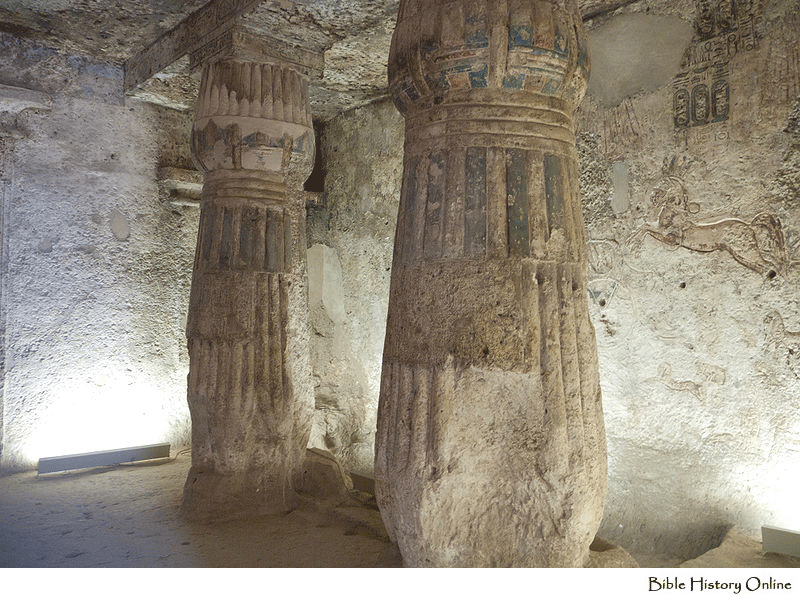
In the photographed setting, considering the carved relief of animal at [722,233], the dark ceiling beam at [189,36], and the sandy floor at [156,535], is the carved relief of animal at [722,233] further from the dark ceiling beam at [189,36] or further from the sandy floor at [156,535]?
the dark ceiling beam at [189,36]

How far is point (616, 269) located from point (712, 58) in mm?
1244

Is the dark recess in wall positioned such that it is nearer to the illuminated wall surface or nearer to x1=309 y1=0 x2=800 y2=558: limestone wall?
the illuminated wall surface

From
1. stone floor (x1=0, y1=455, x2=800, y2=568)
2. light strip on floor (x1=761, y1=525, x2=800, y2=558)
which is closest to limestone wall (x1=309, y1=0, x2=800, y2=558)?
light strip on floor (x1=761, y1=525, x2=800, y2=558)

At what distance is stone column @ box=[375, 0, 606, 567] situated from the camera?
191cm

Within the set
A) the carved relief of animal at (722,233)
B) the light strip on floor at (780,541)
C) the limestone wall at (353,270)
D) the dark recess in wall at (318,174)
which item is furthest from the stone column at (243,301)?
the dark recess in wall at (318,174)

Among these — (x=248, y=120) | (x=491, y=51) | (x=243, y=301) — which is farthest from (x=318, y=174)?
(x=491, y=51)

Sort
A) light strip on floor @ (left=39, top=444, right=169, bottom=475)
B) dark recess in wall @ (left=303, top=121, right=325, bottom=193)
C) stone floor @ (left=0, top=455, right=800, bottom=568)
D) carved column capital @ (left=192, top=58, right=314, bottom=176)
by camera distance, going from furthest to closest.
A: dark recess in wall @ (left=303, top=121, right=325, bottom=193) < light strip on floor @ (left=39, top=444, right=169, bottom=475) < carved column capital @ (left=192, top=58, right=314, bottom=176) < stone floor @ (left=0, top=455, right=800, bottom=568)

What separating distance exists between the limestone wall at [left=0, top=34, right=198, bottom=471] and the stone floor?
96cm

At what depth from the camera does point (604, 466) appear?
2043 mm

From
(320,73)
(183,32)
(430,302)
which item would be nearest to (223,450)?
(430,302)

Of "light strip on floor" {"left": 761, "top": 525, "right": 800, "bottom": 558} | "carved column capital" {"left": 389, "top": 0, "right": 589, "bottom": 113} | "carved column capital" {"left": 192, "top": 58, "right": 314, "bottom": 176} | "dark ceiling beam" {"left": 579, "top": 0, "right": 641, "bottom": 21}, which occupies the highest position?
"dark ceiling beam" {"left": 579, "top": 0, "right": 641, "bottom": 21}

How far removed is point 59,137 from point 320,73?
2295 mm

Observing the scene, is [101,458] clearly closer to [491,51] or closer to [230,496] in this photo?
[230,496]

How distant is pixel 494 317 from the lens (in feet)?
6.26
